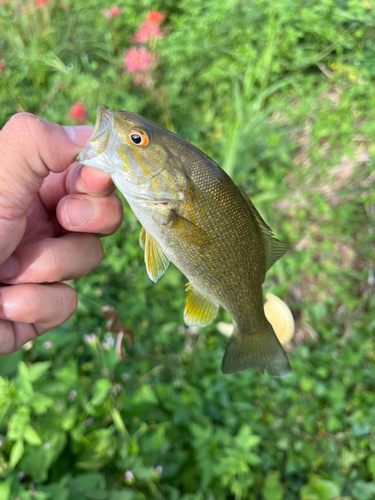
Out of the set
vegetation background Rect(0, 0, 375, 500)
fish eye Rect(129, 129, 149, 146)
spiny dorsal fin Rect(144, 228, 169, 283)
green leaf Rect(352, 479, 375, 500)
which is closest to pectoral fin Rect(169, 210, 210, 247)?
spiny dorsal fin Rect(144, 228, 169, 283)

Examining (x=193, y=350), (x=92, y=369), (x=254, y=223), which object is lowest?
(x=193, y=350)

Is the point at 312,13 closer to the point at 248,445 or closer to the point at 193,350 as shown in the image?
the point at 193,350

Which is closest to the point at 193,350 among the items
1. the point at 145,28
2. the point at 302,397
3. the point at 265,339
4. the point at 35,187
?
the point at 302,397

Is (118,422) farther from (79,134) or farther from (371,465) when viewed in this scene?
(371,465)

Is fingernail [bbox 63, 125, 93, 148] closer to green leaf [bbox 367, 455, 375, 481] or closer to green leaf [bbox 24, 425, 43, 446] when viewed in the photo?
green leaf [bbox 24, 425, 43, 446]

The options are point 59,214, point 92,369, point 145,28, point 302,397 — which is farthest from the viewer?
point 145,28
